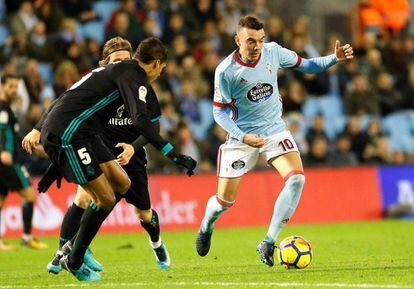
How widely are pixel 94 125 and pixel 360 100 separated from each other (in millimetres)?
13811

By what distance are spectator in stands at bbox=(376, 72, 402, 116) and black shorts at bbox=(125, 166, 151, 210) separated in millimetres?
13294

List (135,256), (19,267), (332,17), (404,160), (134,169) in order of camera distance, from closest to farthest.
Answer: (134,169) < (19,267) < (135,256) < (404,160) < (332,17)

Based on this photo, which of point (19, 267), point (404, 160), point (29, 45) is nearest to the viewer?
point (19, 267)

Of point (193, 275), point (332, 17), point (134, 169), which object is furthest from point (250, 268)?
point (332, 17)

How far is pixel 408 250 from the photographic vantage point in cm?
1287

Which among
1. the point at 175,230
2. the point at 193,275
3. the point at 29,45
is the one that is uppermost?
the point at 29,45

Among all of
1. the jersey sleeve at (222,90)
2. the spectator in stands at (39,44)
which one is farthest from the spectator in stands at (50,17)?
the jersey sleeve at (222,90)

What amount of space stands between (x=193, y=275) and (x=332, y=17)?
16707 millimetres

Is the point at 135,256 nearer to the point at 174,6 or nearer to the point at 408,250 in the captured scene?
the point at 408,250

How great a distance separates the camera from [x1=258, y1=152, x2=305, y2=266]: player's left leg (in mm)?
10789

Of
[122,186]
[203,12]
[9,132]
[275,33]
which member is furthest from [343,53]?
[203,12]

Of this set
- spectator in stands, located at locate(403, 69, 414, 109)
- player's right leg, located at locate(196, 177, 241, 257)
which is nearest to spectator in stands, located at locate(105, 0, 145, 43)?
spectator in stands, located at locate(403, 69, 414, 109)

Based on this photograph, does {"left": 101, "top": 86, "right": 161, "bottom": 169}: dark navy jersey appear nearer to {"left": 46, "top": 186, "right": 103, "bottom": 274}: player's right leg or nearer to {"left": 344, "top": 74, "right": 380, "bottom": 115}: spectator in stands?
{"left": 46, "top": 186, "right": 103, "bottom": 274}: player's right leg

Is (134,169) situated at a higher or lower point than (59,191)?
higher
